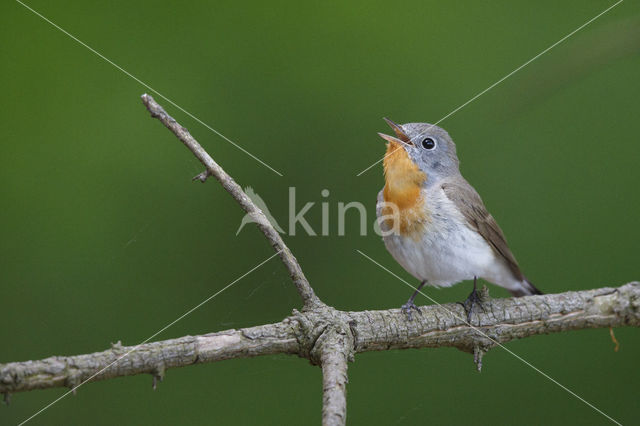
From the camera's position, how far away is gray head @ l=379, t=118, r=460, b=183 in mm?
4273

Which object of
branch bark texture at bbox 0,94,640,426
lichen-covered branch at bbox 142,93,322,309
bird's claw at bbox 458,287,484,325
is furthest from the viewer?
bird's claw at bbox 458,287,484,325

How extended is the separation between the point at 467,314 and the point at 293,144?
1963mm

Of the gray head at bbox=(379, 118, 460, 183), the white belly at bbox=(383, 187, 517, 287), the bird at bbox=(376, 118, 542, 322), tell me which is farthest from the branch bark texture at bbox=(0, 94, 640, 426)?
the gray head at bbox=(379, 118, 460, 183)

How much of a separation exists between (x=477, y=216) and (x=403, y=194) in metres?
0.53

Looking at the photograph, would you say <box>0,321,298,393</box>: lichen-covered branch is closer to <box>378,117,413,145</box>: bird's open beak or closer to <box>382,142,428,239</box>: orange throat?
<box>382,142,428,239</box>: orange throat

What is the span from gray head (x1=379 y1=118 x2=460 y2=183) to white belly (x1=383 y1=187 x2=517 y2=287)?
302 mm

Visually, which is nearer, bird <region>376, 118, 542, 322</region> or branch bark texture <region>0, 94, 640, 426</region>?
branch bark texture <region>0, 94, 640, 426</region>

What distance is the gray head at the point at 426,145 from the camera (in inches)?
168

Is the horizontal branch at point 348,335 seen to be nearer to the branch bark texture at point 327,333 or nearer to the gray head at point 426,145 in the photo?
the branch bark texture at point 327,333

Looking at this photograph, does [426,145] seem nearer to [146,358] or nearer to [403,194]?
[403,194]

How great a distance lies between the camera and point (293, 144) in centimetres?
476

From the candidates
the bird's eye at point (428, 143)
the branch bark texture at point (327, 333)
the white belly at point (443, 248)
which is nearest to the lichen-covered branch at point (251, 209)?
the branch bark texture at point (327, 333)

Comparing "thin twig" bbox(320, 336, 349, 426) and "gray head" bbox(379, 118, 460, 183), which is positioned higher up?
"gray head" bbox(379, 118, 460, 183)

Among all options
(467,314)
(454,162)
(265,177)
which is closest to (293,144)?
(265,177)
